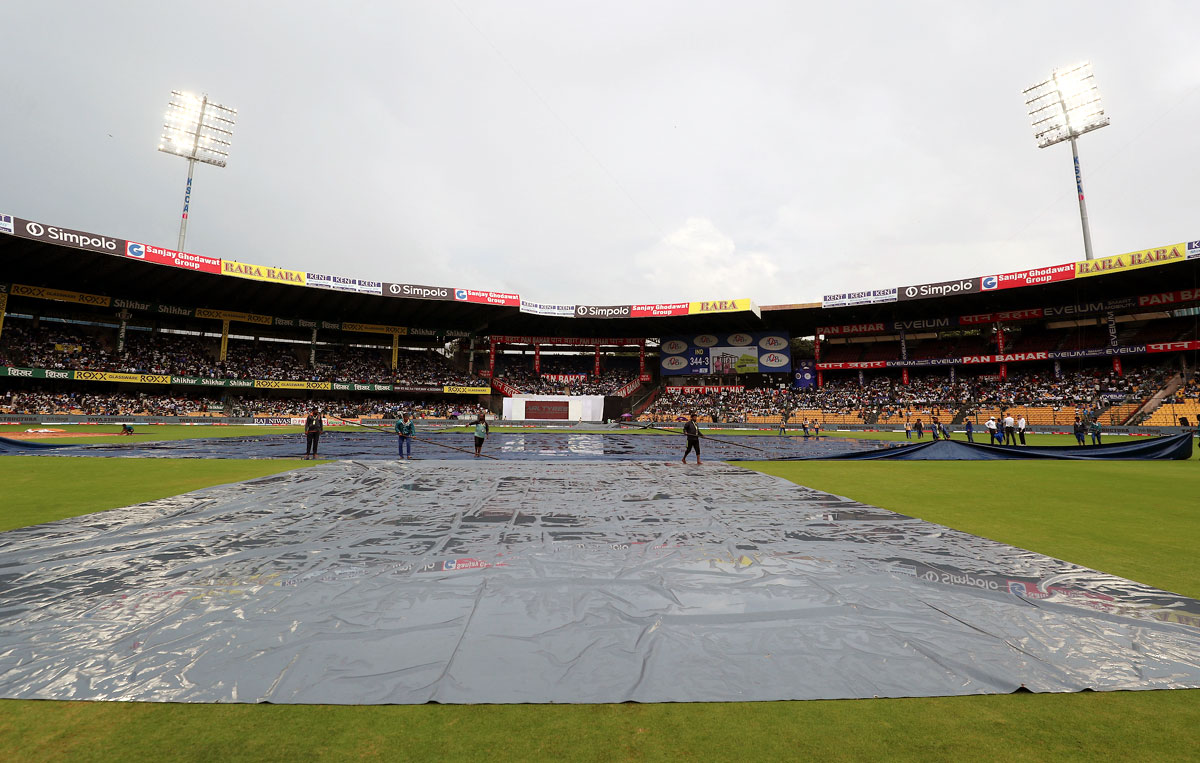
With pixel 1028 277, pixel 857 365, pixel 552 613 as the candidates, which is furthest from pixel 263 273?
pixel 1028 277

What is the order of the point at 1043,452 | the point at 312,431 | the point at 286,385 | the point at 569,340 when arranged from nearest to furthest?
1. the point at 312,431
2. the point at 1043,452
3. the point at 286,385
4. the point at 569,340

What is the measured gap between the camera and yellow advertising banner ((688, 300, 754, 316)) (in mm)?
53781

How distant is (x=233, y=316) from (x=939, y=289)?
6983 cm

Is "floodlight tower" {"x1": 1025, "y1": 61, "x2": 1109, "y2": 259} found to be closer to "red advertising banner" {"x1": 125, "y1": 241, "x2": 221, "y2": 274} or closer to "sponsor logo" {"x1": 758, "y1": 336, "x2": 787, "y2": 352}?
"sponsor logo" {"x1": 758, "y1": 336, "x2": 787, "y2": 352}

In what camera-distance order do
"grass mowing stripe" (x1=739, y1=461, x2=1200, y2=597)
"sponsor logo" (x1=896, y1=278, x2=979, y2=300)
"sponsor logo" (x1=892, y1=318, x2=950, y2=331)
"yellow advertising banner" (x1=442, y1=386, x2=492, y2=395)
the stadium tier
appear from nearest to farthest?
"grass mowing stripe" (x1=739, y1=461, x2=1200, y2=597) → the stadium tier → "sponsor logo" (x1=896, y1=278, x2=979, y2=300) → "sponsor logo" (x1=892, y1=318, x2=950, y2=331) → "yellow advertising banner" (x1=442, y1=386, x2=492, y2=395)

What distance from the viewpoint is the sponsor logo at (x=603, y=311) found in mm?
56781

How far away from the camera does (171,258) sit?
4062 centimetres

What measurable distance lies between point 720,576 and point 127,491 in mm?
10979

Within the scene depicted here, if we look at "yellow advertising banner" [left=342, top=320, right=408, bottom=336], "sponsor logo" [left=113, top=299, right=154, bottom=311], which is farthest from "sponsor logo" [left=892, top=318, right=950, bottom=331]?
"sponsor logo" [left=113, top=299, right=154, bottom=311]

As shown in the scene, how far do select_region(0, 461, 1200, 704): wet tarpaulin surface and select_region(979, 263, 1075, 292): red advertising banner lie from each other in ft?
161

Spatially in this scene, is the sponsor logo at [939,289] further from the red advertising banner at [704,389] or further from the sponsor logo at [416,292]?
the sponsor logo at [416,292]

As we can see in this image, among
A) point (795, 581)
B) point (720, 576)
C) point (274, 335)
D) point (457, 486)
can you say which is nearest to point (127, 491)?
point (457, 486)

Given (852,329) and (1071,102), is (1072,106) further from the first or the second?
(852,329)

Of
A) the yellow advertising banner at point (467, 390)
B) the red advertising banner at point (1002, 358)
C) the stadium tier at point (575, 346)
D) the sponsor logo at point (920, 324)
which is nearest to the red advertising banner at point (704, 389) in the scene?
the stadium tier at point (575, 346)
